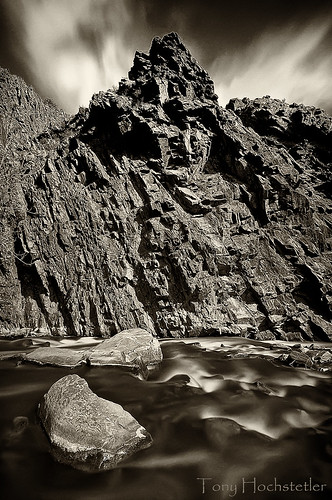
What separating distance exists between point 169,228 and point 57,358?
367 inches

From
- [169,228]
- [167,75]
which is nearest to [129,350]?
[169,228]

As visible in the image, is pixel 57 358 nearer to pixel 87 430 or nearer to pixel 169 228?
pixel 87 430

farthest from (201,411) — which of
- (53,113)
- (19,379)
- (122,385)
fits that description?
(53,113)

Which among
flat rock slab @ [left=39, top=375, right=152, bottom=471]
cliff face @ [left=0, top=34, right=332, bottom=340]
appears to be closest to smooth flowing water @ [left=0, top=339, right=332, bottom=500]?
flat rock slab @ [left=39, top=375, right=152, bottom=471]

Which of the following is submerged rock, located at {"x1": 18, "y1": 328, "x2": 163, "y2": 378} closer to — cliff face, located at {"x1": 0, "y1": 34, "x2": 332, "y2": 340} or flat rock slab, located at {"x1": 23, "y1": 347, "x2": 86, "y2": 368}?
flat rock slab, located at {"x1": 23, "y1": 347, "x2": 86, "y2": 368}

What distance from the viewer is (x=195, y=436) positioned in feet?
14.0

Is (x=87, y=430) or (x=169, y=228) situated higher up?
(x=169, y=228)

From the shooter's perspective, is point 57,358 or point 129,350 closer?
point 57,358

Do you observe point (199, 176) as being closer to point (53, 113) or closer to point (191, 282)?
point (191, 282)

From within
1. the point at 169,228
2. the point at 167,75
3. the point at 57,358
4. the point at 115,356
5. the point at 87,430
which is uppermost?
the point at 167,75

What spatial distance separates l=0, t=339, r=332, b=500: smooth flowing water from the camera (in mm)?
3201

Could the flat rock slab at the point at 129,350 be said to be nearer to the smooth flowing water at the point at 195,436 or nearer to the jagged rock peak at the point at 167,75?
the smooth flowing water at the point at 195,436

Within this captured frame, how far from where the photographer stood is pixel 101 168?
56.6ft

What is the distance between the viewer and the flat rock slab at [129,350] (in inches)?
274
